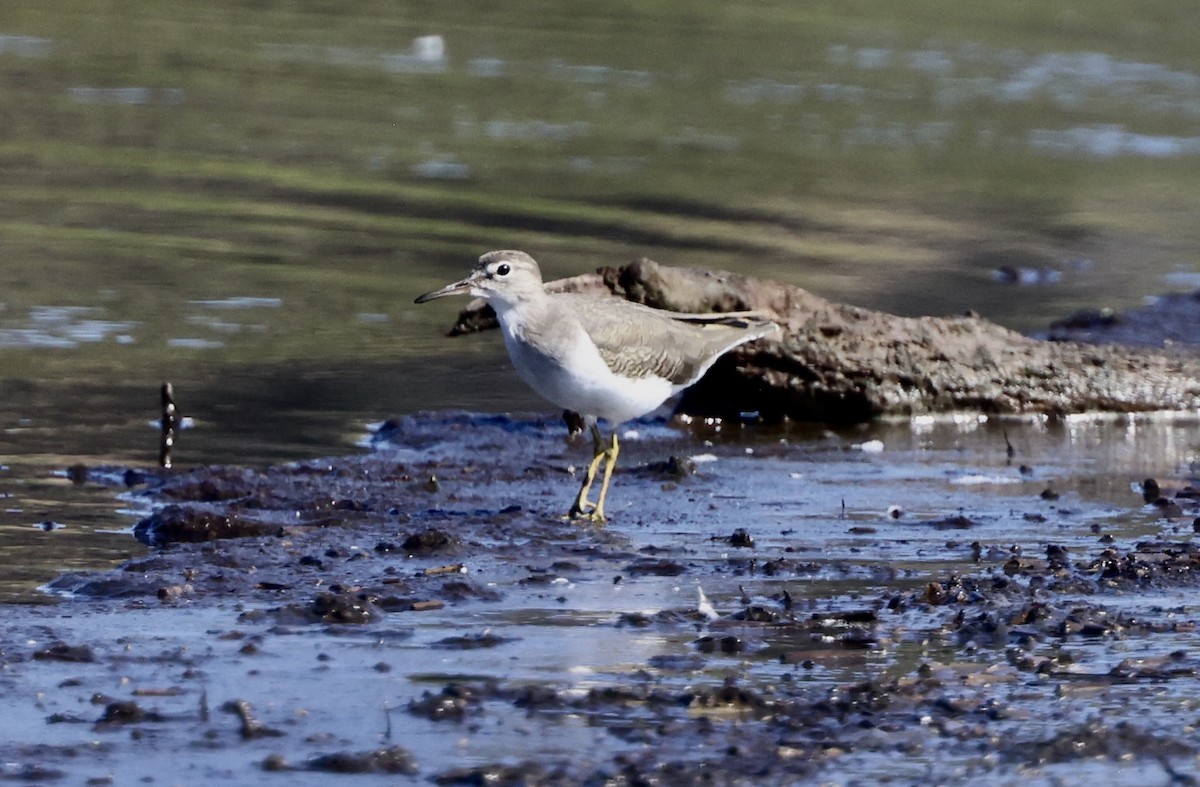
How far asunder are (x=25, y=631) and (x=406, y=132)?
13703 millimetres

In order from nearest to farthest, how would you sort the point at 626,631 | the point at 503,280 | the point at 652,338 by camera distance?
the point at 626,631
the point at 503,280
the point at 652,338

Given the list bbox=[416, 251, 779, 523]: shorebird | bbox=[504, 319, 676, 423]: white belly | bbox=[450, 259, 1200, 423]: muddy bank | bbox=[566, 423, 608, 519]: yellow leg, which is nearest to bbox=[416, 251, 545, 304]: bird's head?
bbox=[416, 251, 779, 523]: shorebird

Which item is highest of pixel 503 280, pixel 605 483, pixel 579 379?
pixel 503 280

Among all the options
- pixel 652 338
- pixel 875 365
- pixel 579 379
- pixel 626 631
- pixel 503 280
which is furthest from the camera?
pixel 875 365

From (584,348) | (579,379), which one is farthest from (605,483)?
(584,348)

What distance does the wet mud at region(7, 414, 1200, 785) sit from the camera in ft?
15.8

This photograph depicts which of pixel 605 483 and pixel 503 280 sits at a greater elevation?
pixel 503 280

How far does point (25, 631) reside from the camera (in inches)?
225

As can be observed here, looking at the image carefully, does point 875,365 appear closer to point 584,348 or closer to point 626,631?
point 584,348

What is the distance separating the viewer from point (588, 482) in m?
7.91

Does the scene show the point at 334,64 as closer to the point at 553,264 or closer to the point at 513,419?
the point at 553,264

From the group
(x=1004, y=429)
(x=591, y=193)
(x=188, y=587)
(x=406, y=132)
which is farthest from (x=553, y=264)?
(x=188, y=587)

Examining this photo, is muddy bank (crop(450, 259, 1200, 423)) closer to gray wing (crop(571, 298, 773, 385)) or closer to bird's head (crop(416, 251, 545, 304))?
gray wing (crop(571, 298, 773, 385))

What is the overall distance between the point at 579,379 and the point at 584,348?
0.13 m
